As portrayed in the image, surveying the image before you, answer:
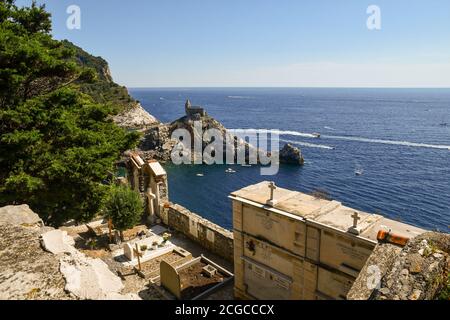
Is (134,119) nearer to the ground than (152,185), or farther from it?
farther from it

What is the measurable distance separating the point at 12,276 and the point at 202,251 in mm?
17073

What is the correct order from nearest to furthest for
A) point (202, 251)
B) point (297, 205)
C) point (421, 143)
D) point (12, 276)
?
point (12, 276), point (297, 205), point (202, 251), point (421, 143)

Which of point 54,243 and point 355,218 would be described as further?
point 355,218

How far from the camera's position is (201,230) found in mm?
20812

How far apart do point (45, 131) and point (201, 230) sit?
10487mm

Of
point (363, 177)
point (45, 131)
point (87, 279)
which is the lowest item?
point (363, 177)

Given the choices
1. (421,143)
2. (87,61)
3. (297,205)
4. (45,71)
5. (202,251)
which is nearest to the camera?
(297,205)

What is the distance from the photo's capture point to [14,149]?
533 inches

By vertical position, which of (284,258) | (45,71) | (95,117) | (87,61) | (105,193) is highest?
(87,61)

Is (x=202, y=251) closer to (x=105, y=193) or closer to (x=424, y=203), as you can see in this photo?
(x=105, y=193)

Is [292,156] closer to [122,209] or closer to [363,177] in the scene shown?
[363,177]

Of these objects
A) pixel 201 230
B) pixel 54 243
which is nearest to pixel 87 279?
pixel 54 243

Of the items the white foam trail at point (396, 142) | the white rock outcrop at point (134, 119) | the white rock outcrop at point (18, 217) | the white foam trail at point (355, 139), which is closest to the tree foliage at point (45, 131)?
the white rock outcrop at point (18, 217)

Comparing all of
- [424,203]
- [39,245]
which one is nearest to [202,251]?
[39,245]
